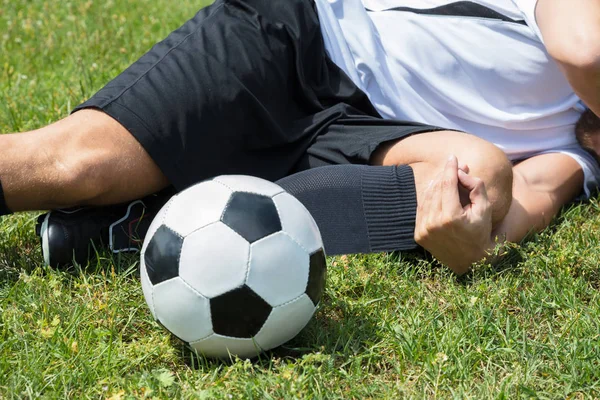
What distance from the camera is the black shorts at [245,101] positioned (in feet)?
9.14

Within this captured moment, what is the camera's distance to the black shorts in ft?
9.14

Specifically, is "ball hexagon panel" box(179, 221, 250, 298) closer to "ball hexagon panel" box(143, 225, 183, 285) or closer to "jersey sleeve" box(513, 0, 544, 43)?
"ball hexagon panel" box(143, 225, 183, 285)

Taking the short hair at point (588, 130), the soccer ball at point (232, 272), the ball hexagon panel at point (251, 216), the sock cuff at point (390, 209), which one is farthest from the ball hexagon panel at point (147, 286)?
the short hair at point (588, 130)

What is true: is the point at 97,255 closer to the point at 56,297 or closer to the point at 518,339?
the point at 56,297

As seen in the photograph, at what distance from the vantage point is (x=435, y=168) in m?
2.83

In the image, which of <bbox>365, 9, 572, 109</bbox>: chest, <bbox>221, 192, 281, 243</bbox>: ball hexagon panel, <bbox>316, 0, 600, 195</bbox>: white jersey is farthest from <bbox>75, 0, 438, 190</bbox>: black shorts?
<bbox>221, 192, 281, 243</bbox>: ball hexagon panel

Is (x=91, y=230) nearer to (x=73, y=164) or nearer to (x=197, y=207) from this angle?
(x=73, y=164)

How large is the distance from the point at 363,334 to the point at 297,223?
1.37 ft

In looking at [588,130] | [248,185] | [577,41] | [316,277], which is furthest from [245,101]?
[588,130]

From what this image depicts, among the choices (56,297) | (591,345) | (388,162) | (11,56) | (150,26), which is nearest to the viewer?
(591,345)

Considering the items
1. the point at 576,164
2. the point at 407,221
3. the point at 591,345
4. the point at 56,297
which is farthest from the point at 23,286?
the point at 576,164

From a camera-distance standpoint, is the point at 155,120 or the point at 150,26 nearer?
the point at 155,120

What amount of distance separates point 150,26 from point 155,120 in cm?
266

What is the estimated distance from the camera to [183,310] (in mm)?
2107
